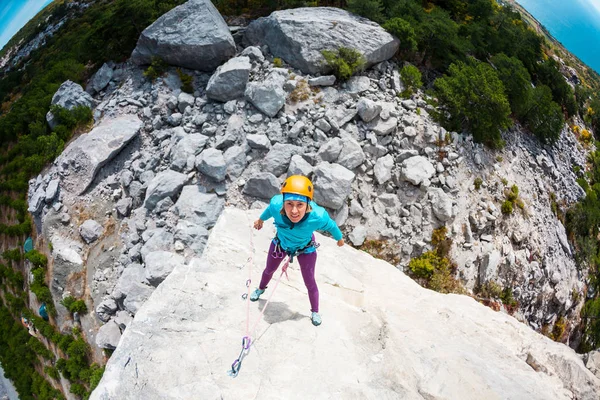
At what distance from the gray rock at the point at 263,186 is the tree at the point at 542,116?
15.7 meters

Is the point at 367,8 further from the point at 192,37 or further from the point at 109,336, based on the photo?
the point at 109,336

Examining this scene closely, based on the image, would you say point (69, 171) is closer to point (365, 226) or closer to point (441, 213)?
point (365, 226)

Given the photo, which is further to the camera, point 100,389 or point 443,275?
point 443,275

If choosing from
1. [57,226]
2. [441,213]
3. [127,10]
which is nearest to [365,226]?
[441,213]

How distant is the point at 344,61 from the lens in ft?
43.9

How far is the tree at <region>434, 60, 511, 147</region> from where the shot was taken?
Answer: 13992mm

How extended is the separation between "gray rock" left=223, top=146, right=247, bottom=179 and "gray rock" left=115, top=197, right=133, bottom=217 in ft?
12.7

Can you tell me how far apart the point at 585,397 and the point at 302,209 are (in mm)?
6468

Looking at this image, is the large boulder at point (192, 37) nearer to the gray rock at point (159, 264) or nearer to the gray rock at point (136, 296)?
the gray rock at point (159, 264)

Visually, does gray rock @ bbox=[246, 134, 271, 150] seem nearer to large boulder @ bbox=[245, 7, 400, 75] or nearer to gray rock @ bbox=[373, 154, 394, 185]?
large boulder @ bbox=[245, 7, 400, 75]

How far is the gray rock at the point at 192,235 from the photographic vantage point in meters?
10.1

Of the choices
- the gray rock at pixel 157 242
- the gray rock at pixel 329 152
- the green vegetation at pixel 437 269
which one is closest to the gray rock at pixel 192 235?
the gray rock at pixel 157 242

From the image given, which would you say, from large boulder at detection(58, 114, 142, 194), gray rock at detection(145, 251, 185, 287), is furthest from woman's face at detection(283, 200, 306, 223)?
large boulder at detection(58, 114, 142, 194)

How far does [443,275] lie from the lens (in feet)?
36.8
